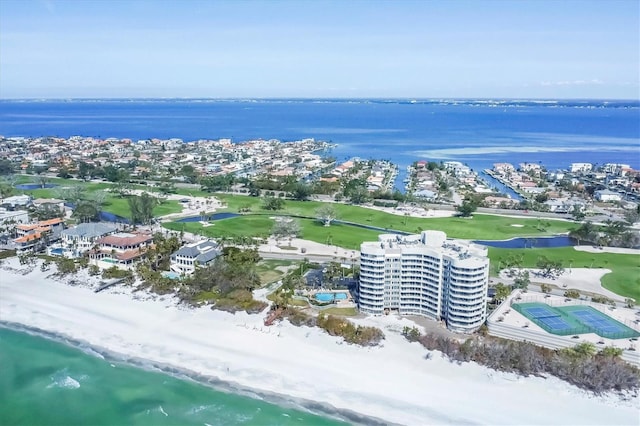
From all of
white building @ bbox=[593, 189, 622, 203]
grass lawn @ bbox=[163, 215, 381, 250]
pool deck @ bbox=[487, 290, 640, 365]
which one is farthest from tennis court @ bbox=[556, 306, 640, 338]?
white building @ bbox=[593, 189, 622, 203]

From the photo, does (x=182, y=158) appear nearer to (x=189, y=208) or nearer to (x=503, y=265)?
(x=189, y=208)

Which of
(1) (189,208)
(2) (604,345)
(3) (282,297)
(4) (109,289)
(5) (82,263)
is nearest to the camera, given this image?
(2) (604,345)

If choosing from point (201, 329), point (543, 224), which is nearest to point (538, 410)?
point (201, 329)

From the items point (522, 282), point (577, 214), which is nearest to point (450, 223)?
point (577, 214)

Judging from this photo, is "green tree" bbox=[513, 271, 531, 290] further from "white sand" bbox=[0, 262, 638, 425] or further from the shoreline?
the shoreline

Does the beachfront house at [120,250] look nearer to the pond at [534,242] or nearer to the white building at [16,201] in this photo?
the white building at [16,201]

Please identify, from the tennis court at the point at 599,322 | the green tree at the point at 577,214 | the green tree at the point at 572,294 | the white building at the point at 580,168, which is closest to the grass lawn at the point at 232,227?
the green tree at the point at 572,294

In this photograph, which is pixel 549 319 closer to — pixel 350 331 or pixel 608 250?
pixel 350 331
